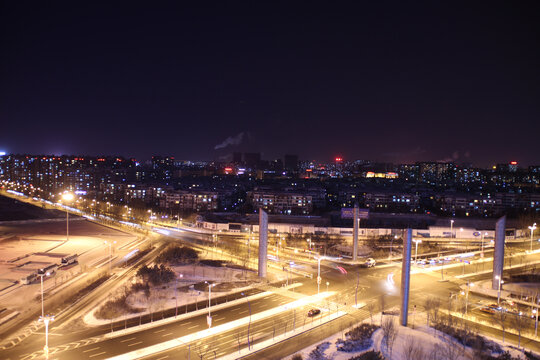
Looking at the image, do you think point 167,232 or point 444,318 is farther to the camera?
point 167,232

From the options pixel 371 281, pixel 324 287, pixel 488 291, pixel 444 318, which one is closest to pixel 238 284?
pixel 324 287

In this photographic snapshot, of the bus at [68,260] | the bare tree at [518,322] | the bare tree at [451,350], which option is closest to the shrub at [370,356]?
the bare tree at [451,350]

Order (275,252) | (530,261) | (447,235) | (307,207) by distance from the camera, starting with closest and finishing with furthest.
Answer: (530,261)
(275,252)
(447,235)
(307,207)

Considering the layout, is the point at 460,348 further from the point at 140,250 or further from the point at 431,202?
A: the point at 431,202

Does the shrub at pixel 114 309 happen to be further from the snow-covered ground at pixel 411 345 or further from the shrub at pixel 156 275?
the snow-covered ground at pixel 411 345

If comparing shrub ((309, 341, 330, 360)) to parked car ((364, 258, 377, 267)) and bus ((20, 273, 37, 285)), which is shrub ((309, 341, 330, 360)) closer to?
parked car ((364, 258, 377, 267))

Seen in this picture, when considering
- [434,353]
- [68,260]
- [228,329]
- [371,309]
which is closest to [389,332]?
[434,353]

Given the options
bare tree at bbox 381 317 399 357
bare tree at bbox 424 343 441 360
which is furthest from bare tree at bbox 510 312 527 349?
bare tree at bbox 381 317 399 357
